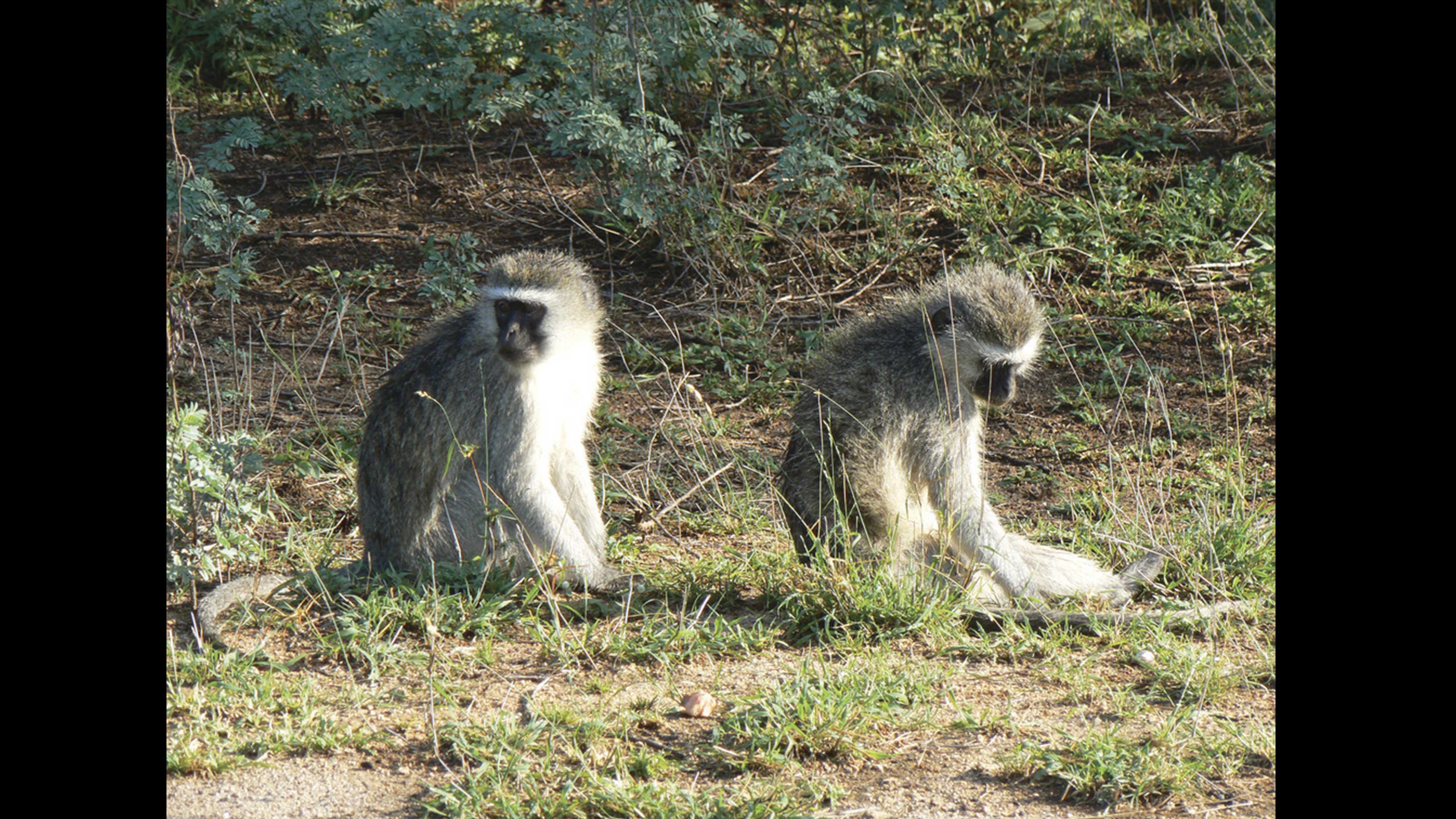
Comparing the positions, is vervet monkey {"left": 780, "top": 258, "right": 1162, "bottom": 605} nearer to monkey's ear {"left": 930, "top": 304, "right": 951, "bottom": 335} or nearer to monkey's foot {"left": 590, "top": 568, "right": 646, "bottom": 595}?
monkey's ear {"left": 930, "top": 304, "right": 951, "bottom": 335}

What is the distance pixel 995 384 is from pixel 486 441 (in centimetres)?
190

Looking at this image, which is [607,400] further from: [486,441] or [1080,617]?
[1080,617]

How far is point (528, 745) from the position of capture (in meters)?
3.42

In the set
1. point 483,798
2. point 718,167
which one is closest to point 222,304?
point 718,167

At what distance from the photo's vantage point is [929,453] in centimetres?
470

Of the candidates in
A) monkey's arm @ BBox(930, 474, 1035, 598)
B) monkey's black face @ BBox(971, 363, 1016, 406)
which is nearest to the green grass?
monkey's arm @ BBox(930, 474, 1035, 598)

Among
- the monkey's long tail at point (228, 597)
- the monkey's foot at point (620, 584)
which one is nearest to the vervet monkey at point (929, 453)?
the monkey's foot at point (620, 584)

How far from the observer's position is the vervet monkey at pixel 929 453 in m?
4.69

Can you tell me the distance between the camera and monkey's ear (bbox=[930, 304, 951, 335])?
4871mm

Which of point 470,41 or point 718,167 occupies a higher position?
point 470,41

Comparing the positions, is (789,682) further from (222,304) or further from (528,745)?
(222,304)

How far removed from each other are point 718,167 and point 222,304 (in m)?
3.15
